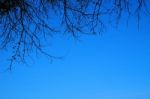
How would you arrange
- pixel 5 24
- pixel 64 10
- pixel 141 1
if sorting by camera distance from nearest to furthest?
pixel 141 1 < pixel 64 10 < pixel 5 24

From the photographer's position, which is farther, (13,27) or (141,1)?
(13,27)

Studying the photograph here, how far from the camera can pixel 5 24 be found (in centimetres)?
589

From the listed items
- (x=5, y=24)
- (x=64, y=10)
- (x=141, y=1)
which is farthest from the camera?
(x=5, y=24)

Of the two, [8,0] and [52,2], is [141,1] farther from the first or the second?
[8,0]

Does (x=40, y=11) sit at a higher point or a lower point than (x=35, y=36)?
higher

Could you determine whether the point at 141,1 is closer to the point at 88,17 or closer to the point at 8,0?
the point at 88,17

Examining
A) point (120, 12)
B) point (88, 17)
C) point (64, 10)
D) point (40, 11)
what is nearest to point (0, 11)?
point (40, 11)

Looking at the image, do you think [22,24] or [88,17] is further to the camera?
[22,24]

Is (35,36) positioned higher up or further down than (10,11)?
further down

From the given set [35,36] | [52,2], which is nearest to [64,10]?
[52,2]

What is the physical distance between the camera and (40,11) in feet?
18.7

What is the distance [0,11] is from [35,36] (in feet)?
2.19

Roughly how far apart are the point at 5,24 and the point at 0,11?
0.25 metres

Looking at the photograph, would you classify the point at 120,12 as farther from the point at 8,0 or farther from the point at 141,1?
the point at 8,0
